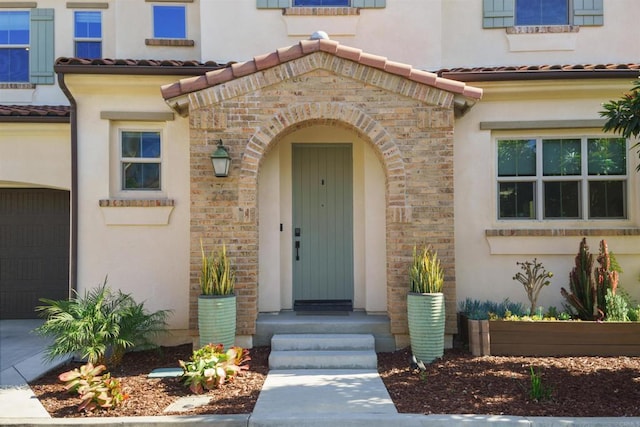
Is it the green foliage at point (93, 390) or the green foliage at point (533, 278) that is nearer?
the green foliage at point (93, 390)

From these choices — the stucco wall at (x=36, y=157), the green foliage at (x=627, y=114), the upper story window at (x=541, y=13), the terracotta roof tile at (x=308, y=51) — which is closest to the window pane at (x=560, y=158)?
the green foliage at (x=627, y=114)

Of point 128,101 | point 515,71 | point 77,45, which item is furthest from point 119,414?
point 77,45

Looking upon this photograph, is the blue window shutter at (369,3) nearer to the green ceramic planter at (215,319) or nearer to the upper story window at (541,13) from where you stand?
the upper story window at (541,13)

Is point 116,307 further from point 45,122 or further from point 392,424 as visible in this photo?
point 392,424

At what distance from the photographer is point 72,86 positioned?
7.08 meters

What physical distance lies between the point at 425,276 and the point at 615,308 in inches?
110

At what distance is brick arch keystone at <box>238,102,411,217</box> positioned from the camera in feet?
21.6

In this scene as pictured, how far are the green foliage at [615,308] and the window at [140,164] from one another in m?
6.82

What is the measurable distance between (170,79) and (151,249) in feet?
8.59

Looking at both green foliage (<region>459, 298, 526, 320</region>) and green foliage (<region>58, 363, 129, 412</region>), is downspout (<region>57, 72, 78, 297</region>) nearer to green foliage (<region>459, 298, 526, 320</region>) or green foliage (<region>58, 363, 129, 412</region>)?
green foliage (<region>58, 363, 129, 412</region>)

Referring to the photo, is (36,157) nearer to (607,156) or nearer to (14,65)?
(14,65)

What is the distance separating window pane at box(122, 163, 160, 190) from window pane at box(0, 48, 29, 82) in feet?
13.5

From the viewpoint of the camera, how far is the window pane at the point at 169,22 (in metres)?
8.79

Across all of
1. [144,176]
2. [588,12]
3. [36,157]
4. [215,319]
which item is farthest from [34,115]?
[588,12]
